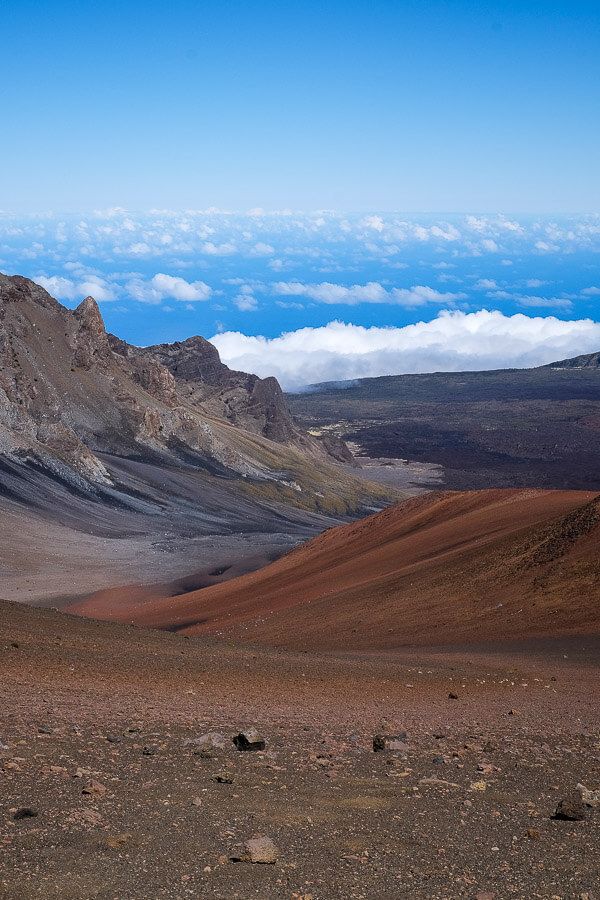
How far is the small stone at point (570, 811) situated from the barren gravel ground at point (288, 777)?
9cm

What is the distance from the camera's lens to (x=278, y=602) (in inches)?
1211

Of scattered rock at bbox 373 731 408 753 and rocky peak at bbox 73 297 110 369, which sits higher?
rocky peak at bbox 73 297 110 369

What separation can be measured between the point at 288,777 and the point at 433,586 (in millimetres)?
16603

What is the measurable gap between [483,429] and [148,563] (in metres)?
140

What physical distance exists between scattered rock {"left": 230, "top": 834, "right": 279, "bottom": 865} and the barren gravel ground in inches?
2.5

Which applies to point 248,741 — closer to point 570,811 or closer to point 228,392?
point 570,811

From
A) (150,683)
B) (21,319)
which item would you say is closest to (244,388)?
(21,319)

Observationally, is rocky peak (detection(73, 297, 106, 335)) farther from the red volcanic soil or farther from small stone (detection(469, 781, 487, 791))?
small stone (detection(469, 781, 487, 791))

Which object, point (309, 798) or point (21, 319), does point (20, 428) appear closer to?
point (21, 319)

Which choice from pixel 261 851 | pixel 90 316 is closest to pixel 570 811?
pixel 261 851

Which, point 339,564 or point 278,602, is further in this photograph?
point 339,564

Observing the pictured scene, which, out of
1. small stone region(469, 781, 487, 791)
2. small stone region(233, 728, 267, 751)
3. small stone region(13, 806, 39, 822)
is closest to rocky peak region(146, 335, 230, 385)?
small stone region(233, 728, 267, 751)

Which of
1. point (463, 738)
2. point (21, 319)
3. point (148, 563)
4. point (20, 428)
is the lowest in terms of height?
point (148, 563)

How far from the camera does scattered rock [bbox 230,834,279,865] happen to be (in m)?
7.20
